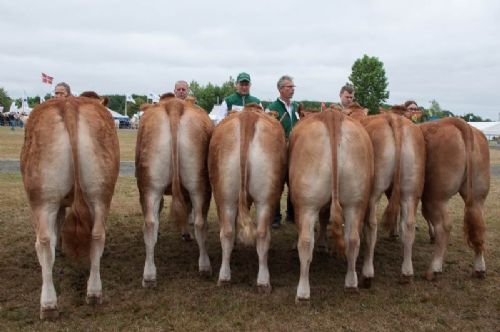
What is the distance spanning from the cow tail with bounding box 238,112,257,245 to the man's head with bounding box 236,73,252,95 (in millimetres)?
2767

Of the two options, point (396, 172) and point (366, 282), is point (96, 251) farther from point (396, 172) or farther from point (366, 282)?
point (396, 172)

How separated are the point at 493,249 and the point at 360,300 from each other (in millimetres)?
3428

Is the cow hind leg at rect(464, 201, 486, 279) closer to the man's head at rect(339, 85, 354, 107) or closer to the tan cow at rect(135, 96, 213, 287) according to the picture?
the man's head at rect(339, 85, 354, 107)

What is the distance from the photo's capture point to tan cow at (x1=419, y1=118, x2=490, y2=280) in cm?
595

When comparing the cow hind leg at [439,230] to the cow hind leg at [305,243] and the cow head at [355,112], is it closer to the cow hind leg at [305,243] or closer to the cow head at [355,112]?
the cow head at [355,112]

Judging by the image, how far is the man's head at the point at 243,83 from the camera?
809 centimetres

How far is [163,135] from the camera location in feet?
18.3

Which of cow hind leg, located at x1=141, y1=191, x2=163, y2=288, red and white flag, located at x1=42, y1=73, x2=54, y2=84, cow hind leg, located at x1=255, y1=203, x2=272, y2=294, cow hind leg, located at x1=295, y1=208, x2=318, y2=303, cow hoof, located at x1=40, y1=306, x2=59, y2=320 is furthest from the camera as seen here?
red and white flag, located at x1=42, y1=73, x2=54, y2=84

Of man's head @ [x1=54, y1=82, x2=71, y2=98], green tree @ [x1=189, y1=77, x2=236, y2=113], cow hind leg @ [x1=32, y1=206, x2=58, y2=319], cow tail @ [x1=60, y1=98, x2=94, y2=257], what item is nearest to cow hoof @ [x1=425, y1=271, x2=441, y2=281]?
cow tail @ [x1=60, y1=98, x2=94, y2=257]

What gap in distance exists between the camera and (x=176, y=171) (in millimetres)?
5566

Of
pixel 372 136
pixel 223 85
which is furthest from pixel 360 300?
pixel 223 85

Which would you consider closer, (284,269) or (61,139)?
(61,139)

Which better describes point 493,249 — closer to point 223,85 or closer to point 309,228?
point 309,228

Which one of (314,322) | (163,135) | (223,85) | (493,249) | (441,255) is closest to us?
(314,322)
